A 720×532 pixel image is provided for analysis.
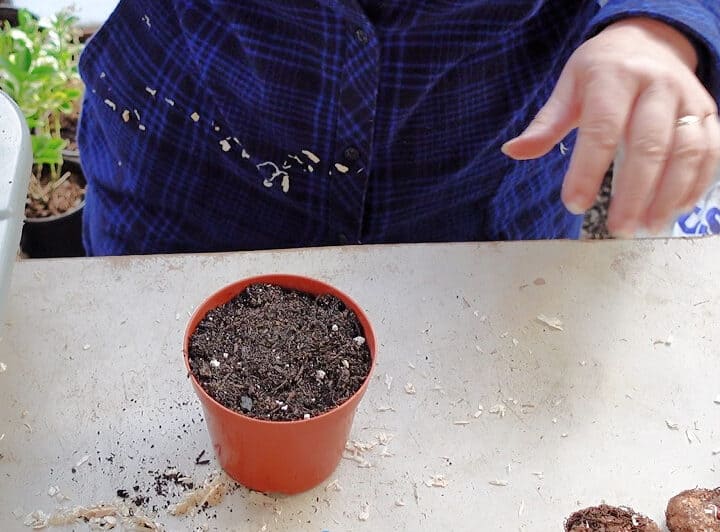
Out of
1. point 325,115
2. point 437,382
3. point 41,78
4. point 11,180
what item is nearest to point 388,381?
point 437,382

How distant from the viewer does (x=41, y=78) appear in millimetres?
1354

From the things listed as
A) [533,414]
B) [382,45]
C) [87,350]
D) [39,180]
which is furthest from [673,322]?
[39,180]

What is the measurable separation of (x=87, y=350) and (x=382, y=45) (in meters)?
0.45

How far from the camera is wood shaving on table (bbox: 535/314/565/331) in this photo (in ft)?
2.97

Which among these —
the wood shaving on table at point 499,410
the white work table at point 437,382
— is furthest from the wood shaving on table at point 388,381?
the wood shaving on table at point 499,410

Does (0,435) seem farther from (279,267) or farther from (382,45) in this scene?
(382,45)

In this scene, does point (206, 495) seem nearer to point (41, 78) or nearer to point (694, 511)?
point (694, 511)

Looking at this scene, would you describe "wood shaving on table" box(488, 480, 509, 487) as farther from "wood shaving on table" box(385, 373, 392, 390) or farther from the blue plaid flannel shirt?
the blue plaid flannel shirt

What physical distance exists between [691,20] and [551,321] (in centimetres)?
35

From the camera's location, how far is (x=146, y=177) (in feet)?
3.28

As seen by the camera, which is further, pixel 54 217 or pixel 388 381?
pixel 54 217

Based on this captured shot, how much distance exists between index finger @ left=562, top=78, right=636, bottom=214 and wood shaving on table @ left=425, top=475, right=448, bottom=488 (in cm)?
29

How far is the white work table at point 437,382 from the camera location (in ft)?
2.48

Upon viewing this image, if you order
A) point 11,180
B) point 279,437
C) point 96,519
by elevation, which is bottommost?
point 96,519
